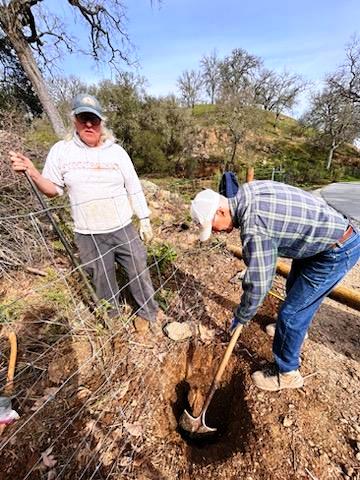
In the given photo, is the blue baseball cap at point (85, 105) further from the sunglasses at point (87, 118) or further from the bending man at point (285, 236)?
the bending man at point (285, 236)

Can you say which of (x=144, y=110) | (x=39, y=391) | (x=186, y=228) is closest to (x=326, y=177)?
(x=144, y=110)

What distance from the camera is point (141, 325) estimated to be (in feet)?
8.16

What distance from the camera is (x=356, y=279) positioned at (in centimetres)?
345

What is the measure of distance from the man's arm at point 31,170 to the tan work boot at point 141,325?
1366 millimetres

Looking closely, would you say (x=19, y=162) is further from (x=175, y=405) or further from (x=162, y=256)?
(x=175, y=405)

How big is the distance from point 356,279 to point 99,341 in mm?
3278

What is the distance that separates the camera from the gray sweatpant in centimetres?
205

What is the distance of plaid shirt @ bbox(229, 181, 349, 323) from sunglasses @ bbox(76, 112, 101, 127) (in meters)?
1.13

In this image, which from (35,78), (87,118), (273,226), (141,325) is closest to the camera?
(273,226)

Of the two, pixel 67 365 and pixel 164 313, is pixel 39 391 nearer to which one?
pixel 67 365

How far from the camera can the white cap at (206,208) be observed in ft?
4.61

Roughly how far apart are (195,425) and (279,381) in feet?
2.32

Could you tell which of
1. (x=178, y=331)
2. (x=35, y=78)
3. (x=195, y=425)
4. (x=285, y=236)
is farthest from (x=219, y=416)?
(x=35, y=78)

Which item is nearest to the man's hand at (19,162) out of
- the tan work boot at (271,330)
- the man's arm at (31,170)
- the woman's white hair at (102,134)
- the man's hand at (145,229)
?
the man's arm at (31,170)
